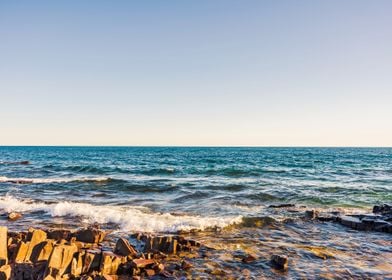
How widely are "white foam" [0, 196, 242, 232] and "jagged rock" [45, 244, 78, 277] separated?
5.79 meters

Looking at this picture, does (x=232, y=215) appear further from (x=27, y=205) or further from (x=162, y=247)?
(x=27, y=205)

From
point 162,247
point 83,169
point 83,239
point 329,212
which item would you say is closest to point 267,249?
point 162,247

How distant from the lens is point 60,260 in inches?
305

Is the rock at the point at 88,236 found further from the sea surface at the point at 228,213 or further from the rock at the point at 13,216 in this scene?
the rock at the point at 13,216

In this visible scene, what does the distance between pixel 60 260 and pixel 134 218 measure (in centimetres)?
742

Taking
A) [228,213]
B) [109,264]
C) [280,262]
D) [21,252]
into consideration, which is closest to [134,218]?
[228,213]

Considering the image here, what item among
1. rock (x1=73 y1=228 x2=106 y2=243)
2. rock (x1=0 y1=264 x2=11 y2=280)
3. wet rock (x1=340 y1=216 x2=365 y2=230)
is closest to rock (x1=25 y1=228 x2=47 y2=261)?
rock (x1=0 y1=264 x2=11 y2=280)

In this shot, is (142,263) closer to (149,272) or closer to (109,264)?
(149,272)

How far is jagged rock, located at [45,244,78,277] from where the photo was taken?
292 inches

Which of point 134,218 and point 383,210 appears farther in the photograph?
point 383,210

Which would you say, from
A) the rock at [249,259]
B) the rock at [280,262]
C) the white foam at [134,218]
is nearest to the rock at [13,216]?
the white foam at [134,218]

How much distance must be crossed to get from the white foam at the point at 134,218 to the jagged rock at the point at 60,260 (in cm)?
579

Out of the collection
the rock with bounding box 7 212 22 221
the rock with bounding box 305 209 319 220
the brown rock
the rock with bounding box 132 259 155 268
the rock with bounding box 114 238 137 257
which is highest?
the brown rock

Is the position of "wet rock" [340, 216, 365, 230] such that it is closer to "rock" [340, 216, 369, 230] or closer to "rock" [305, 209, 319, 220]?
"rock" [340, 216, 369, 230]
